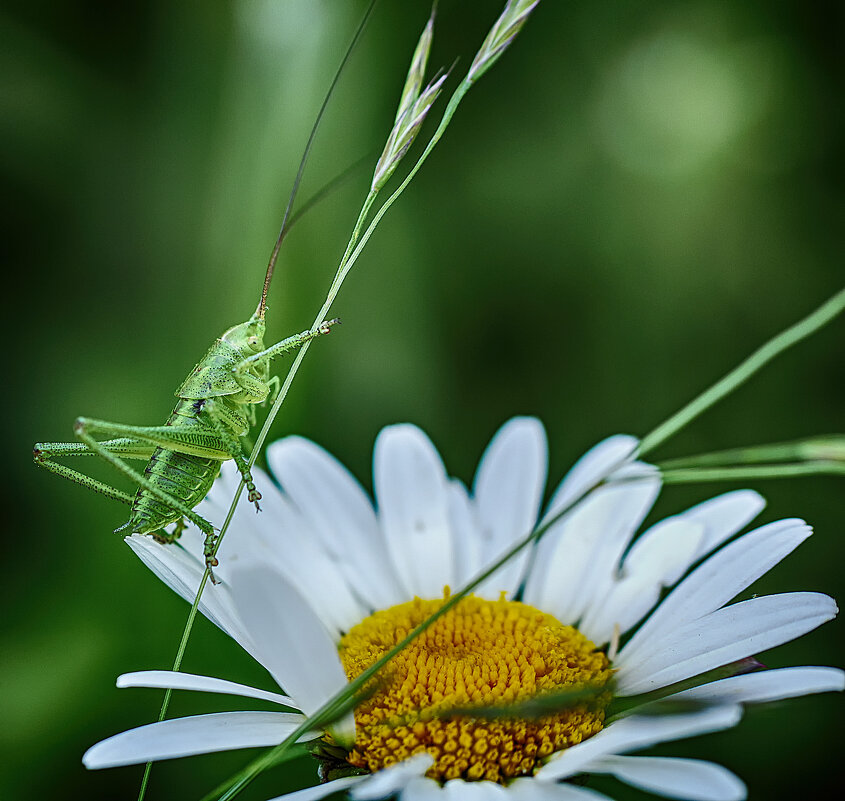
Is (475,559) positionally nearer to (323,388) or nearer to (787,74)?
(323,388)

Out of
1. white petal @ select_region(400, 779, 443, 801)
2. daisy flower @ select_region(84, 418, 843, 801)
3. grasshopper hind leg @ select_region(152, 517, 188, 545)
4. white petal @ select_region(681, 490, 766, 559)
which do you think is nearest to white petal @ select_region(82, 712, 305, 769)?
→ daisy flower @ select_region(84, 418, 843, 801)

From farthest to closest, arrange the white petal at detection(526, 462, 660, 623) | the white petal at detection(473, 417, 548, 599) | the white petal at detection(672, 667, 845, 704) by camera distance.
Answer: the white petal at detection(473, 417, 548, 599) → the white petal at detection(526, 462, 660, 623) → the white petal at detection(672, 667, 845, 704)

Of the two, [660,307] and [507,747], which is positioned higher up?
[660,307]

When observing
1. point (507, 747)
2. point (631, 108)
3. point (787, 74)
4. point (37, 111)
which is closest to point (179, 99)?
point (37, 111)

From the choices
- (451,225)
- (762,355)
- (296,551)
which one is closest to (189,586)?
(296,551)

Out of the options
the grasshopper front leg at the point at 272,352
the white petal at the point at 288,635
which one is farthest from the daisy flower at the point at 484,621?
the grasshopper front leg at the point at 272,352

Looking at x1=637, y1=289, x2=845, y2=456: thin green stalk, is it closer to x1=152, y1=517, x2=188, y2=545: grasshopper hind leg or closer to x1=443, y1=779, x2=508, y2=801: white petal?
x1=443, y1=779, x2=508, y2=801: white petal

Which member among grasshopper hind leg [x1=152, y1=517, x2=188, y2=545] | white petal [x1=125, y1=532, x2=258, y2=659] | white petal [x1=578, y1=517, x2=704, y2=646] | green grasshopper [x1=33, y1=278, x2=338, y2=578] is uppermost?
green grasshopper [x1=33, y1=278, x2=338, y2=578]
